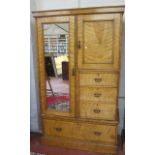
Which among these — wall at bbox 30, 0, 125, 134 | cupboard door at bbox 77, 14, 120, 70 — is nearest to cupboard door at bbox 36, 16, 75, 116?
cupboard door at bbox 77, 14, 120, 70

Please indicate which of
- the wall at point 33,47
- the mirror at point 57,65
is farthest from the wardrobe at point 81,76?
the wall at point 33,47

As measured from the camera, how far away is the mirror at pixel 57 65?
2.07 m

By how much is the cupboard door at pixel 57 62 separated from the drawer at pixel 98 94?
5.3 inches

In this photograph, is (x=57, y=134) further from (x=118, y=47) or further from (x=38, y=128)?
(x=118, y=47)

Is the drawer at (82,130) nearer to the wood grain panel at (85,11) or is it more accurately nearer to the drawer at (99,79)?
the drawer at (99,79)

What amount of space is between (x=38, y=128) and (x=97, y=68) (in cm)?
135

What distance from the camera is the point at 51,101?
2281 mm

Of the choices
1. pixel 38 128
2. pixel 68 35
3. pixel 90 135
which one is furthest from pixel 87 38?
pixel 38 128

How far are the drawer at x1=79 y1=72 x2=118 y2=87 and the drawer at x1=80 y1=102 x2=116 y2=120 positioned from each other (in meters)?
0.24

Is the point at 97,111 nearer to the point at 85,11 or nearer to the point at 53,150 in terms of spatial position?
the point at 53,150

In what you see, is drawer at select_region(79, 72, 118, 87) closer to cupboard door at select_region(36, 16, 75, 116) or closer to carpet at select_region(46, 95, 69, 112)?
cupboard door at select_region(36, 16, 75, 116)

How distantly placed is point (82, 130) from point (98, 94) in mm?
500
